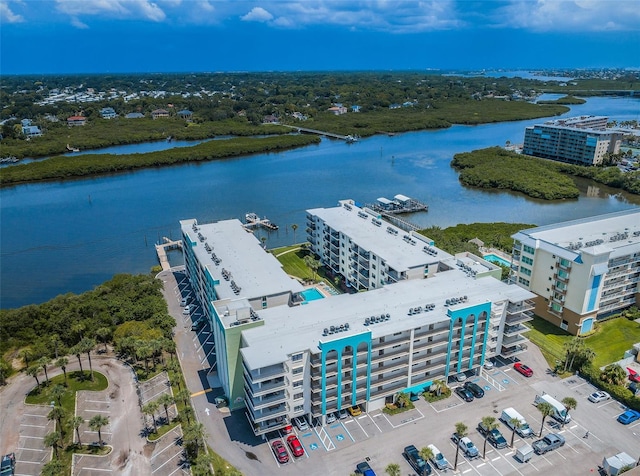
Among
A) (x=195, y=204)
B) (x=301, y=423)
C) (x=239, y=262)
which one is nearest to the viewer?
(x=301, y=423)

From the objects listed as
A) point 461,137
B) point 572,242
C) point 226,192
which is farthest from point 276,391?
point 461,137

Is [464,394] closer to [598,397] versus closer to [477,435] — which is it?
[477,435]

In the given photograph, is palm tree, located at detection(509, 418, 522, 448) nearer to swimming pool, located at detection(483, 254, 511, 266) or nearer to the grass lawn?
the grass lawn

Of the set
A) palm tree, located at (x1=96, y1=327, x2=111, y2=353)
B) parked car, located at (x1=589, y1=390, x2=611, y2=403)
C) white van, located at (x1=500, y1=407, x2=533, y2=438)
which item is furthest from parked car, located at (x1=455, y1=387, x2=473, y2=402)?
palm tree, located at (x1=96, y1=327, x2=111, y2=353)

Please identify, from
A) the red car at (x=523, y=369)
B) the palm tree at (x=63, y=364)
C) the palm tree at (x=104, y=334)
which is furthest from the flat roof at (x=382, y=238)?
the palm tree at (x=63, y=364)

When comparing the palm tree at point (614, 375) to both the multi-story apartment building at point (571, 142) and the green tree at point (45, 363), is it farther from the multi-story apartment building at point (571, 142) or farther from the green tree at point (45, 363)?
the multi-story apartment building at point (571, 142)

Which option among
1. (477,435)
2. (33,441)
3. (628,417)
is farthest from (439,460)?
(33,441)

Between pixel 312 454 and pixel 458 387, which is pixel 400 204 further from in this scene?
pixel 312 454
